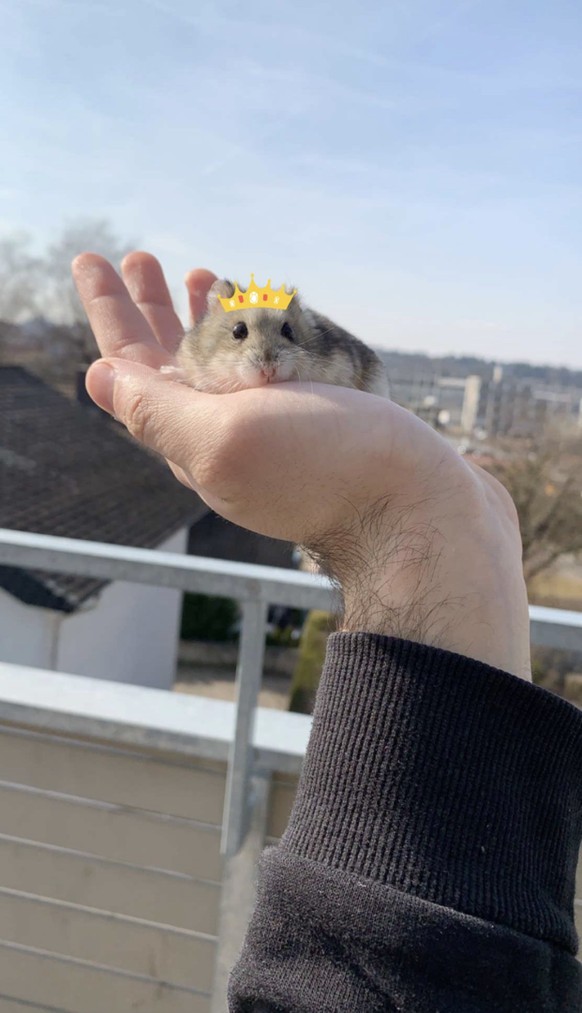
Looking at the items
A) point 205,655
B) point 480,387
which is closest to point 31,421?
point 205,655

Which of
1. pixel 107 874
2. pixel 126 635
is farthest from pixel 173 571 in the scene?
pixel 126 635

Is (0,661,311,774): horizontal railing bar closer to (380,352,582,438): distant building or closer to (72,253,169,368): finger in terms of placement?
(72,253,169,368): finger

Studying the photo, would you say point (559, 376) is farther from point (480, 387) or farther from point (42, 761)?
point (42, 761)

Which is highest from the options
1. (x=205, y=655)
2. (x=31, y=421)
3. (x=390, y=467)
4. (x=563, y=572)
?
(x=390, y=467)

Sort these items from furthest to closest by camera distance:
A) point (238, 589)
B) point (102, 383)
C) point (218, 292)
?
point (218, 292)
point (238, 589)
point (102, 383)

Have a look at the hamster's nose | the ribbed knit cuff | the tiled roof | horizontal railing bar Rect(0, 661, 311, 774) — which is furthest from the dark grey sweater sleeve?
the tiled roof

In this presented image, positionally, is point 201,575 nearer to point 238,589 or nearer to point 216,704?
point 238,589

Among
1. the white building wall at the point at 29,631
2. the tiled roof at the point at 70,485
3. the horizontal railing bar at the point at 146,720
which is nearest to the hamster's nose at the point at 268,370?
the horizontal railing bar at the point at 146,720
